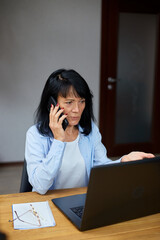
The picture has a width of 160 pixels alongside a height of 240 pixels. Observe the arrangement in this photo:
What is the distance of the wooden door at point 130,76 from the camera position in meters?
3.79

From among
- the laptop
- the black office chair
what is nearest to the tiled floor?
the black office chair

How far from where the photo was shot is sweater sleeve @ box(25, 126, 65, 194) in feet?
4.12

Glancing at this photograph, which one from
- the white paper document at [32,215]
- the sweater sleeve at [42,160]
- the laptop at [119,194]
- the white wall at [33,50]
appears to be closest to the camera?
the laptop at [119,194]

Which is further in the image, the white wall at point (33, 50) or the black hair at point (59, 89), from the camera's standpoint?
the white wall at point (33, 50)

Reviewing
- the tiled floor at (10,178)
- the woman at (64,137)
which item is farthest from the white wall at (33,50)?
the woman at (64,137)

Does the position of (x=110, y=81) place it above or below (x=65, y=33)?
below

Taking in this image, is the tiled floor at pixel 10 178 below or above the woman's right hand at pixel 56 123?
below

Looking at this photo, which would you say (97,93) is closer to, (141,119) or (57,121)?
(141,119)

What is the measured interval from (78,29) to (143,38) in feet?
2.95

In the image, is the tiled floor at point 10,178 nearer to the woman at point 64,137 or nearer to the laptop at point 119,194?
the woman at point 64,137

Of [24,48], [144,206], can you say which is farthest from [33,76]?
[144,206]

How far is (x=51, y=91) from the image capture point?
1.46 m

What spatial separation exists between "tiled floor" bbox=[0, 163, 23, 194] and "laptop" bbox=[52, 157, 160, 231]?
6.97ft

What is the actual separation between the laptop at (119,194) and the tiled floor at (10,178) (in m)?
2.12
